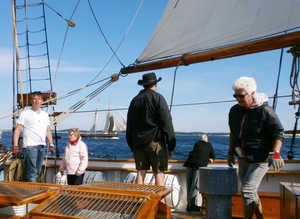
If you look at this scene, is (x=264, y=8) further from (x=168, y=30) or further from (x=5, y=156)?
(x=5, y=156)

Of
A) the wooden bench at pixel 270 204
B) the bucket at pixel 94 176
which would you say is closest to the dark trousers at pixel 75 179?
the bucket at pixel 94 176

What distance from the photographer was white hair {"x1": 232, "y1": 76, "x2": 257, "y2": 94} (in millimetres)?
3012

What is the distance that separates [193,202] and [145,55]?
2.08m

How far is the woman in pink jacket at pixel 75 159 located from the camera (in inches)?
194

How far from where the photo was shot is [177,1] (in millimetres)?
5117

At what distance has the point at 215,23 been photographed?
4359 mm

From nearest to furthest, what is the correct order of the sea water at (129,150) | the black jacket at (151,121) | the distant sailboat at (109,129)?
the black jacket at (151,121)
the sea water at (129,150)
the distant sailboat at (109,129)

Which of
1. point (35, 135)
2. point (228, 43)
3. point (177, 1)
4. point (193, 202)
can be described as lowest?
point (193, 202)

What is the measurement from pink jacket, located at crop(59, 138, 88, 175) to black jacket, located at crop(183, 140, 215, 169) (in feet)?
4.64

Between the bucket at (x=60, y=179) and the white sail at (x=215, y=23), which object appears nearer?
the white sail at (x=215, y=23)

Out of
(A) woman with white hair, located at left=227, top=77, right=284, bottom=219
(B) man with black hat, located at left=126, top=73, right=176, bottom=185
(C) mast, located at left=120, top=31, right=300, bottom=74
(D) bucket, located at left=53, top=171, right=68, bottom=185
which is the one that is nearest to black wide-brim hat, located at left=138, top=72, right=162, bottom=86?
(B) man with black hat, located at left=126, top=73, right=176, bottom=185

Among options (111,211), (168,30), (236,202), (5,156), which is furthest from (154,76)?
(5,156)

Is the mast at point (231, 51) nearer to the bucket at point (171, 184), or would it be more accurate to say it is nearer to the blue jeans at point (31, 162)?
the bucket at point (171, 184)

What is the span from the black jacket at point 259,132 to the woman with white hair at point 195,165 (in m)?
1.77
